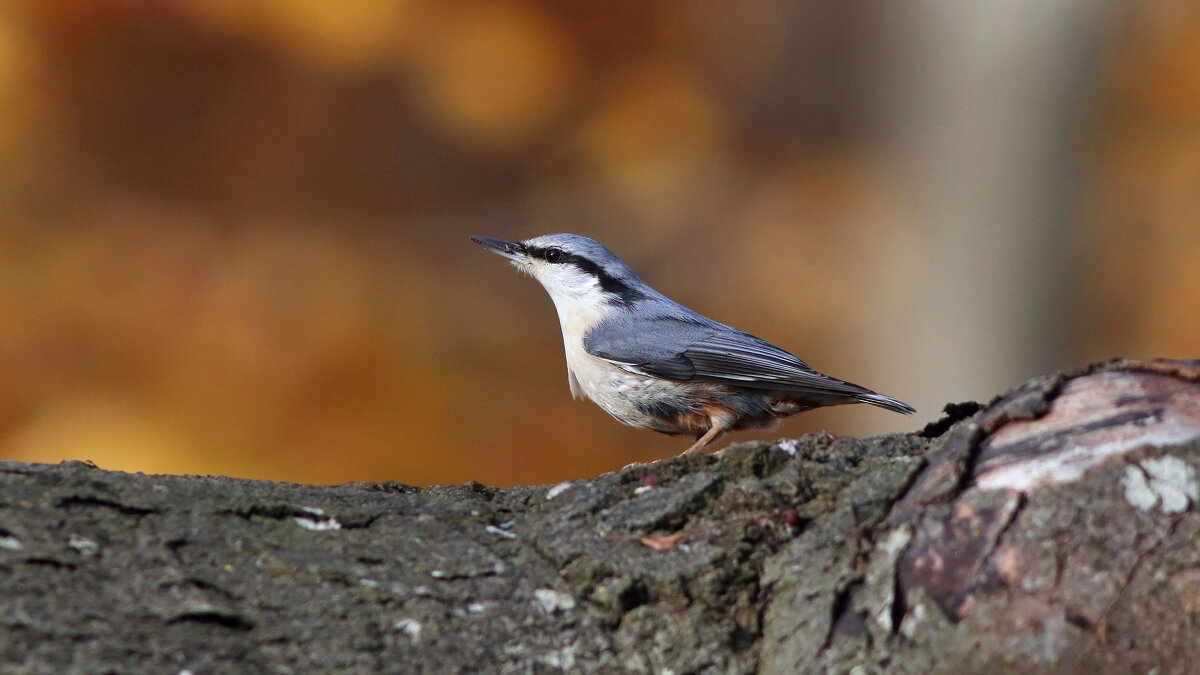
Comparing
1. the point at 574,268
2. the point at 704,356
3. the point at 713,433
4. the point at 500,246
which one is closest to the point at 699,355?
the point at 704,356

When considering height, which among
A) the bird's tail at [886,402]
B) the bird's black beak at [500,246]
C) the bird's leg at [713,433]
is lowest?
the bird's tail at [886,402]

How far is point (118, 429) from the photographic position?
4.58 metres

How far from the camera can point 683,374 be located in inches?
158

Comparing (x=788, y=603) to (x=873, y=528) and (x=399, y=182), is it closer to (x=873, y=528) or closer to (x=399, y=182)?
(x=873, y=528)

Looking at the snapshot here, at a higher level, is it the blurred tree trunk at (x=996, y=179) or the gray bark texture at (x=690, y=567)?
the blurred tree trunk at (x=996, y=179)

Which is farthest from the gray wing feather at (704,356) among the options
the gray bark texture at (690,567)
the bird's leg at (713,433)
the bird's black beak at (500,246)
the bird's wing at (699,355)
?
the gray bark texture at (690,567)

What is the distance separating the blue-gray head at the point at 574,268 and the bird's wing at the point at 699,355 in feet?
0.90

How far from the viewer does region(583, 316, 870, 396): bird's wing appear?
12.8 feet

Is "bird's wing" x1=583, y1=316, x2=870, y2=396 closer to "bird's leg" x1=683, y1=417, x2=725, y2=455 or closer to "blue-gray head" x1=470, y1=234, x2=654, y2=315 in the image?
"bird's leg" x1=683, y1=417, x2=725, y2=455

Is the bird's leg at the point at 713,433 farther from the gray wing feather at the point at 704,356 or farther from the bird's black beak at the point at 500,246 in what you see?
the bird's black beak at the point at 500,246

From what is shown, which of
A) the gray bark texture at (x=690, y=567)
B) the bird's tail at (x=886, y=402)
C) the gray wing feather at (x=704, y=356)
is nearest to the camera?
the gray bark texture at (x=690, y=567)

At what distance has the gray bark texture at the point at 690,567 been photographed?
1587 mm

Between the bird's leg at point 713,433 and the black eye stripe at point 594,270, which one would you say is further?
the black eye stripe at point 594,270

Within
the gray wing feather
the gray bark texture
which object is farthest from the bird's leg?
the gray bark texture
